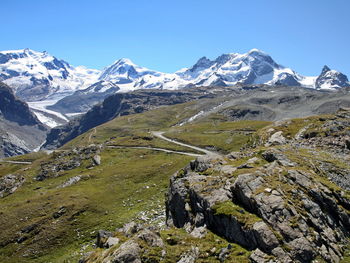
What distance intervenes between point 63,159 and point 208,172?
92.4m

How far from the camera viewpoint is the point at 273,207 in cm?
2483

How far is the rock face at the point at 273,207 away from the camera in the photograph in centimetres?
2238

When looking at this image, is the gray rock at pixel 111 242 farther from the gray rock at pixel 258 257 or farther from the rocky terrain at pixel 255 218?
the gray rock at pixel 258 257

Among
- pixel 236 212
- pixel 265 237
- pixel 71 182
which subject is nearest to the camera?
pixel 265 237

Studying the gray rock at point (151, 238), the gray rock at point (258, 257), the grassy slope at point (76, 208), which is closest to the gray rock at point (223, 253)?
the gray rock at point (258, 257)

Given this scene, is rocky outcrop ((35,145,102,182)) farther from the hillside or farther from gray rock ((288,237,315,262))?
gray rock ((288,237,315,262))

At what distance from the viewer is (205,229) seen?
26.9 meters

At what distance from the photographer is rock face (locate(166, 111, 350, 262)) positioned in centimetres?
2238

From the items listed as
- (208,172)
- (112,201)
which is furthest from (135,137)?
(208,172)

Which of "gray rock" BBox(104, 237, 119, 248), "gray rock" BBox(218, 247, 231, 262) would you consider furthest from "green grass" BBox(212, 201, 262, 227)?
"gray rock" BBox(104, 237, 119, 248)

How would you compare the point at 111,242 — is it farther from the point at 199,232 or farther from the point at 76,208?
the point at 76,208

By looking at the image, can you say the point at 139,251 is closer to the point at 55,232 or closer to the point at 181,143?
the point at 55,232

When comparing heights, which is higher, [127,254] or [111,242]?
[127,254]

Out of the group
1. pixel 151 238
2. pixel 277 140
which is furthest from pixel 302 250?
pixel 277 140
